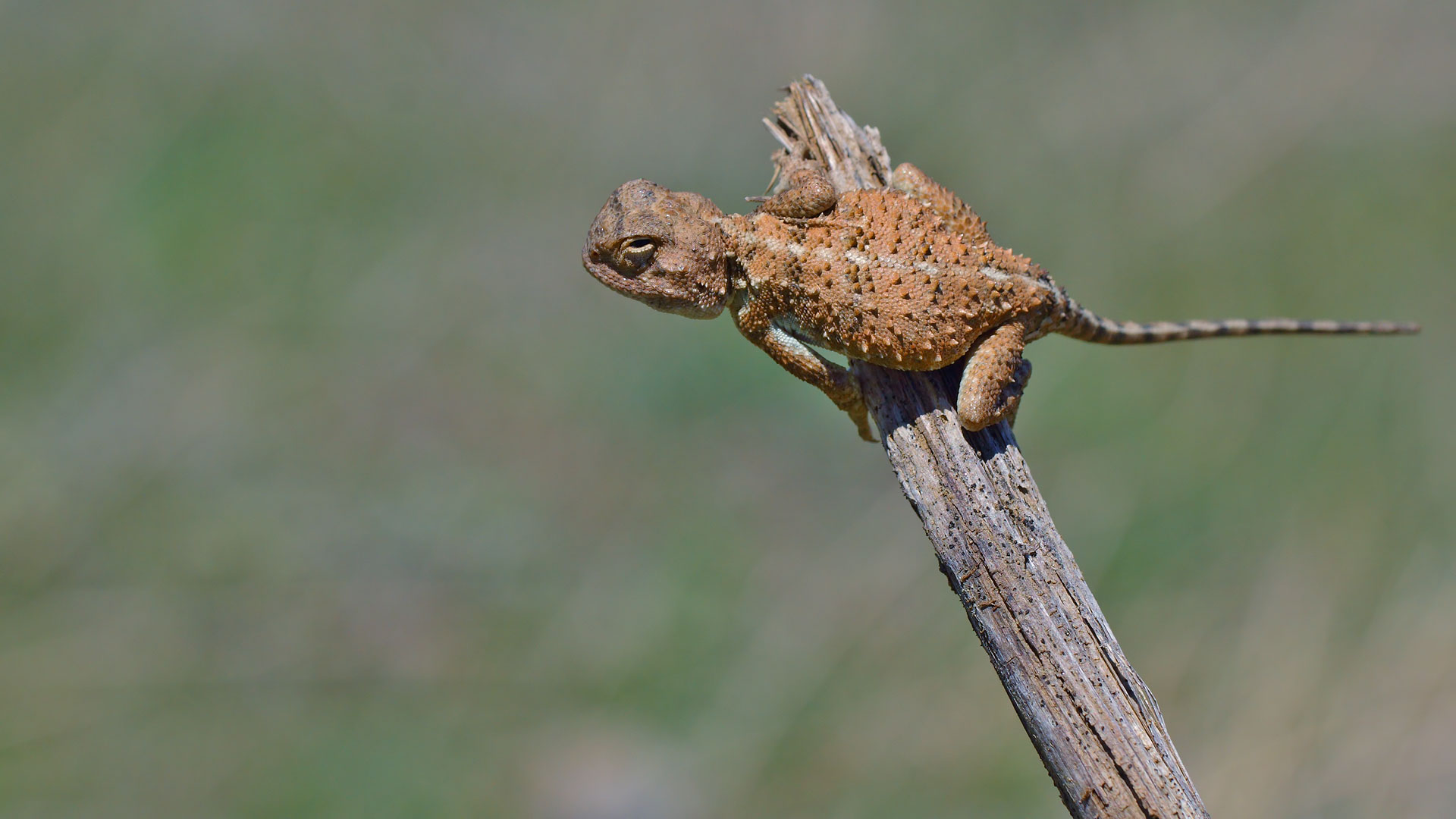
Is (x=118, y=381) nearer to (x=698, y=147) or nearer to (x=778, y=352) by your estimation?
(x=698, y=147)

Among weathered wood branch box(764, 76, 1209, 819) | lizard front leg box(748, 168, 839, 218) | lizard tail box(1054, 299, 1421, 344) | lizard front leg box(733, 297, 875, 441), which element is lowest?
weathered wood branch box(764, 76, 1209, 819)

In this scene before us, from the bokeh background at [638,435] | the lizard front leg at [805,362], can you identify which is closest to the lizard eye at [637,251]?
the lizard front leg at [805,362]

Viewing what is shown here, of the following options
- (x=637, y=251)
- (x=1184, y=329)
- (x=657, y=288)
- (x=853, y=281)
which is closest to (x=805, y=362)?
(x=853, y=281)

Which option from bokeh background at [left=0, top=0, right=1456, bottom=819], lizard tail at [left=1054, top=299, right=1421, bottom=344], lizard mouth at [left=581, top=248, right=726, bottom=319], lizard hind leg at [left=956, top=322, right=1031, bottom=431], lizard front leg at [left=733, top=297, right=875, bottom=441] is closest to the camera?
lizard hind leg at [left=956, top=322, right=1031, bottom=431]

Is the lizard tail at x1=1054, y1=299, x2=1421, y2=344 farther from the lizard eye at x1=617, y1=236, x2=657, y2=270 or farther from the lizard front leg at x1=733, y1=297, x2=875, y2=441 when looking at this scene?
the lizard eye at x1=617, y1=236, x2=657, y2=270

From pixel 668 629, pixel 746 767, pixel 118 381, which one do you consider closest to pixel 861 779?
pixel 746 767

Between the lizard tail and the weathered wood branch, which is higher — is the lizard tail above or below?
above

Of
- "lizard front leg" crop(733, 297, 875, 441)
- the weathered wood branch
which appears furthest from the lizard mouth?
the weathered wood branch

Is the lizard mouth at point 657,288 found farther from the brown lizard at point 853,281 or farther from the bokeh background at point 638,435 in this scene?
the bokeh background at point 638,435
